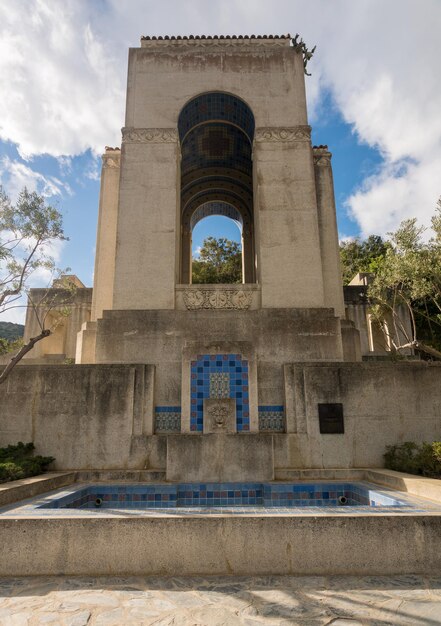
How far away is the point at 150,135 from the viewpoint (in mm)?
14719

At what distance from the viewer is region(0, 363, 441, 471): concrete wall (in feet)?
33.6

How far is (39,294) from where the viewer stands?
70.5 ft

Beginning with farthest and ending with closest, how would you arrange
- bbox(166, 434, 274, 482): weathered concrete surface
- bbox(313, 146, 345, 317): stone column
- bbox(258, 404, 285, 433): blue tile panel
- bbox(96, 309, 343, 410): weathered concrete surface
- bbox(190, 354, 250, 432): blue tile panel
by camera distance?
bbox(313, 146, 345, 317): stone column, bbox(96, 309, 343, 410): weathered concrete surface, bbox(258, 404, 285, 433): blue tile panel, bbox(190, 354, 250, 432): blue tile panel, bbox(166, 434, 274, 482): weathered concrete surface

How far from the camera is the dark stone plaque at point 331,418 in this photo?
34.3ft

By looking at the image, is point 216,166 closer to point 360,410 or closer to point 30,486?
point 360,410

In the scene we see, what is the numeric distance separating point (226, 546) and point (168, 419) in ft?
19.2

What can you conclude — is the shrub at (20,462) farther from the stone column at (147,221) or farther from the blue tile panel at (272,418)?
the blue tile panel at (272,418)

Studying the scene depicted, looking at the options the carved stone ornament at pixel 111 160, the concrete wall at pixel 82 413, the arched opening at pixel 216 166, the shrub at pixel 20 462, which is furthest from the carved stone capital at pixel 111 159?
the shrub at pixel 20 462

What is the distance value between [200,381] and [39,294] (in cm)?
1380

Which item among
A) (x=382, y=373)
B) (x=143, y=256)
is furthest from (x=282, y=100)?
(x=382, y=373)

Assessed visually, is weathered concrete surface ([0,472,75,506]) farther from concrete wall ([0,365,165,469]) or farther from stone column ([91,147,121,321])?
stone column ([91,147,121,321])

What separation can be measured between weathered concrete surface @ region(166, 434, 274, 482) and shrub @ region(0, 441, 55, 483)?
9.45 feet

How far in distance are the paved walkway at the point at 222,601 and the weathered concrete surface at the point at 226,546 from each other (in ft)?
0.46

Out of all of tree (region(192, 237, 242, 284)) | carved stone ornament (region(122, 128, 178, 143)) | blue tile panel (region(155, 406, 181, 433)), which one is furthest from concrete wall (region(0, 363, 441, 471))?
tree (region(192, 237, 242, 284))
